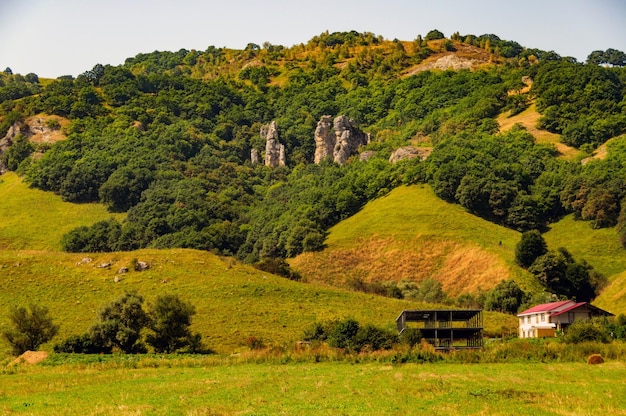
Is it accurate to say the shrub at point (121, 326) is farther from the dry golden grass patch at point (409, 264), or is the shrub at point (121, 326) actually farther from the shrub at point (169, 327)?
the dry golden grass patch at point (409, 264)

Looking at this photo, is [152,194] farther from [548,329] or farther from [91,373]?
[91,373]

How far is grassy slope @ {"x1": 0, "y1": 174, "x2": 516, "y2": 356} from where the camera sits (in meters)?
72.0

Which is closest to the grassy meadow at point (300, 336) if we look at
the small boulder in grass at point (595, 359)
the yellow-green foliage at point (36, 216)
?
the yellow-green foliage at point (36, 216)

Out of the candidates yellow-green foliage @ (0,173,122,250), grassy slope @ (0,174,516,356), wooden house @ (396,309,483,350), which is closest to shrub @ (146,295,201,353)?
grassy slope @ (0,174,516,356)

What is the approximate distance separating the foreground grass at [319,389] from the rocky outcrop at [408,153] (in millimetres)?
131435

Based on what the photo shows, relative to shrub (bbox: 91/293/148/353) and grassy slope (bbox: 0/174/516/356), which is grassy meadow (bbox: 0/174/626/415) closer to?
grassy slope (bbox: 0/174/516/356)

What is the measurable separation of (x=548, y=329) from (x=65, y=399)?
5113 centimetres

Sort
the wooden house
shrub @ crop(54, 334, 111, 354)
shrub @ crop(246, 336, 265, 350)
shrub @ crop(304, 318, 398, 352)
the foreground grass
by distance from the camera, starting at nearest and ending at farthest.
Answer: the foreground grass
shrub @ crop(304, 318, 398, 352)
shrub @ crop(54, 334, 111, 354)
shrub @ crop(246, 336, 265, 350)
the wooden house

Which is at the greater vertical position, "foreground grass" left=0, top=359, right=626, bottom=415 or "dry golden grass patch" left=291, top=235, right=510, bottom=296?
"foreground grass" left=0, top=359, right=626, bottom=415

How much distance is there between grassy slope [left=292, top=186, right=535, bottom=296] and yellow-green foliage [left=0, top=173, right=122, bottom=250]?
54108 millimetres

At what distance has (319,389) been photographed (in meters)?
36.3

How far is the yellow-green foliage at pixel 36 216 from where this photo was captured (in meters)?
143

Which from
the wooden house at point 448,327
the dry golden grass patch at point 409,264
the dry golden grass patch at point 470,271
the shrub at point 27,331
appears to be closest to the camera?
the shrub at point 27,331

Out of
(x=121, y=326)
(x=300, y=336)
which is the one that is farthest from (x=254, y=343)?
(x=121, y=326)
